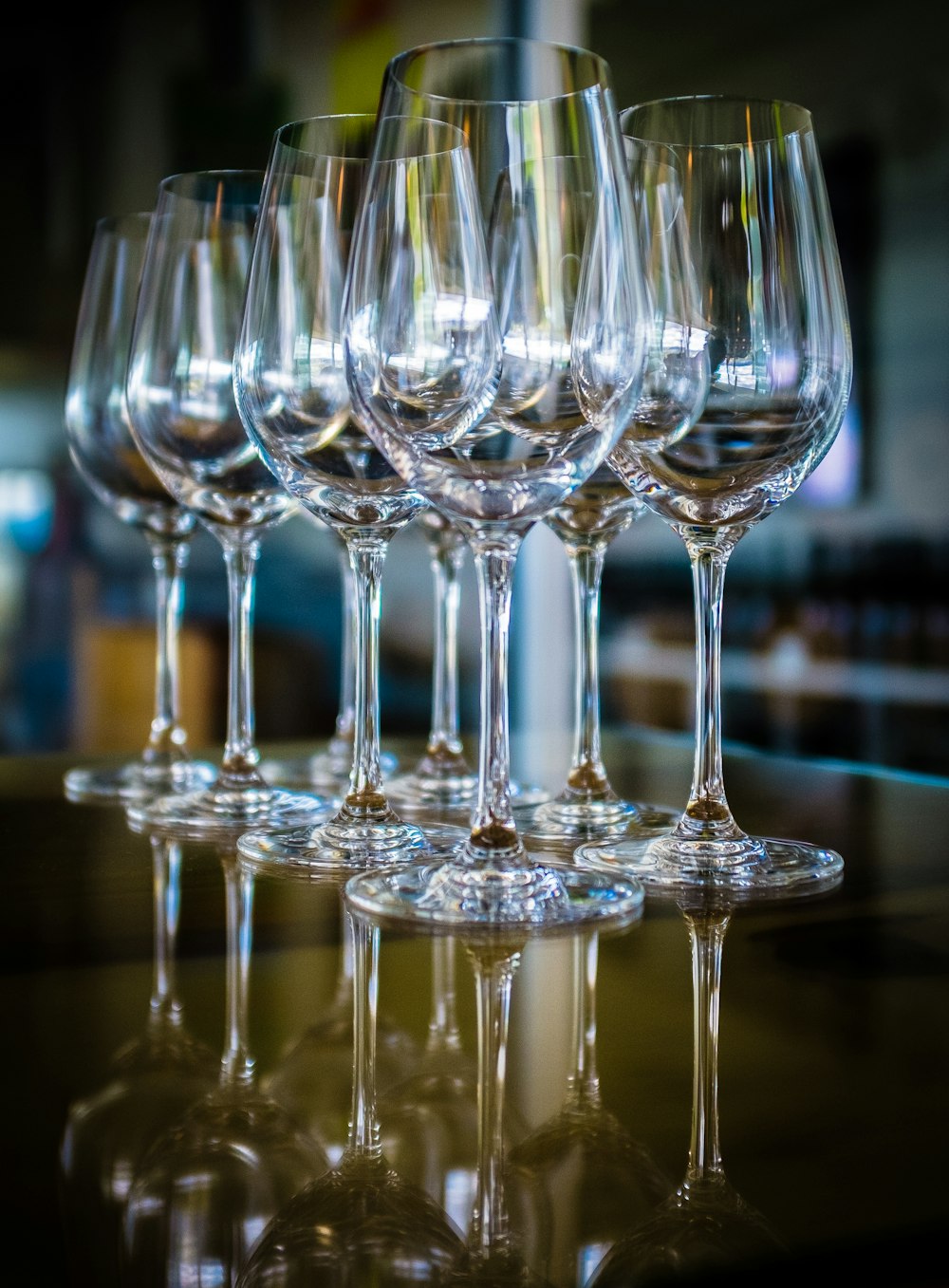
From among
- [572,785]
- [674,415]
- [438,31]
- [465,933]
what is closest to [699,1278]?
[465,933]

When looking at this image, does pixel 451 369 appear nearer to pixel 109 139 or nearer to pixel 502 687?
pixel 502 687

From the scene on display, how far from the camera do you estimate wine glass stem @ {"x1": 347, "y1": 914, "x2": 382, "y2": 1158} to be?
307mm

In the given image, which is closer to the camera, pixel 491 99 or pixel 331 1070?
pixel 331 1070

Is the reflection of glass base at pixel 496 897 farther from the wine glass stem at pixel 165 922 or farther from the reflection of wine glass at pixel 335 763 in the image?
the reflection of wine glass at pixel 335 763

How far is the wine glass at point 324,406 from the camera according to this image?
0.58 meters

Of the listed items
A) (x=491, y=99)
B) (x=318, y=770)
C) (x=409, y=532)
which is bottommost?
(x=318, y=770)

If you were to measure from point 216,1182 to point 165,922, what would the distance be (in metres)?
0.22

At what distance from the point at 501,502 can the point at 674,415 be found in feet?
0.32

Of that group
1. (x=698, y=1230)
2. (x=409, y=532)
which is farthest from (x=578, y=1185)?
(x=409, y=532)

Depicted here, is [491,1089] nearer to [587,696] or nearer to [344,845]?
[344,845]

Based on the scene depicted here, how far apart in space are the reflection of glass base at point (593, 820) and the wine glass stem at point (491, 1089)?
222mm

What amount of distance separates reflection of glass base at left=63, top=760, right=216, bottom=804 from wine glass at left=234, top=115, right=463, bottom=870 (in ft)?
0.63

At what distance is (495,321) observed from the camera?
472 mm

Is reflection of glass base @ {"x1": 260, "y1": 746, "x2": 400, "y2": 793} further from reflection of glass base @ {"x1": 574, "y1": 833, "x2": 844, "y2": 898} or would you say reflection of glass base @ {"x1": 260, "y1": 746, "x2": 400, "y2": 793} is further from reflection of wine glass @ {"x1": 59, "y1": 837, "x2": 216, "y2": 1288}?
reflection of wine glass @ {"x1": 59, "y1": 837, "x2": 216, "y2": 1288}
